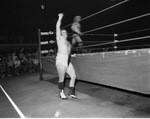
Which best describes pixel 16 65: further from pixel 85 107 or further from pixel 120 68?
pixel 120 68

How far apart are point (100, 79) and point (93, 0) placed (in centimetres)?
947

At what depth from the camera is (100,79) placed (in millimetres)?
3059

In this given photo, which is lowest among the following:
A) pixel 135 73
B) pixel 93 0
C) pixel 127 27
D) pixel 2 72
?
pixel 2 72

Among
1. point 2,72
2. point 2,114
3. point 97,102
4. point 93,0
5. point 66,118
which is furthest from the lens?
point 93,0

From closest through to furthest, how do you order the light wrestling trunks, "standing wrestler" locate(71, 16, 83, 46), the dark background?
the light wrestling trunks
"standing wrestler" locate(71, 16, 83, 46)
the dark background

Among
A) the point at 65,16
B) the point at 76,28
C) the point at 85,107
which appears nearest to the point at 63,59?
the point at 85,107

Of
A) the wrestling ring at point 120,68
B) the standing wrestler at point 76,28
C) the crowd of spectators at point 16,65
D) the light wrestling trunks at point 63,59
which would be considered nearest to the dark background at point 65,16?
the crowd of spectators at point 16,65

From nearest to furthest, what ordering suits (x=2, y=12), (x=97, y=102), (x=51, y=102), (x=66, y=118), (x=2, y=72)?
1. (x=66, y=118)
2. (x=97, y=102)
3. (x=51, y=102)
4. (x=2, y=72)
5. (x=2, y=12)

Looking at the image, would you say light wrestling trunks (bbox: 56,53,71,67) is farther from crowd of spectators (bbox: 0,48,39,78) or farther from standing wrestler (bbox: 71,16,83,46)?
crowd of spectators (bbox: 0,48,39,78)

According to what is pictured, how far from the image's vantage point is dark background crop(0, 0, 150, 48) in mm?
10852

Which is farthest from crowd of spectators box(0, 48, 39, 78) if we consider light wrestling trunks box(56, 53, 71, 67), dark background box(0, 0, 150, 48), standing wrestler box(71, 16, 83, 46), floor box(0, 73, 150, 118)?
light wrestling trunks box(56, 53, 71, 67)

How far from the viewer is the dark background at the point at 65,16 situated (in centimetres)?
1085

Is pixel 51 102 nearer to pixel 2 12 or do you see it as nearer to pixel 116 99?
pixel 116 99

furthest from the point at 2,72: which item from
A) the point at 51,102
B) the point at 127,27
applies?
the point at 127,27
